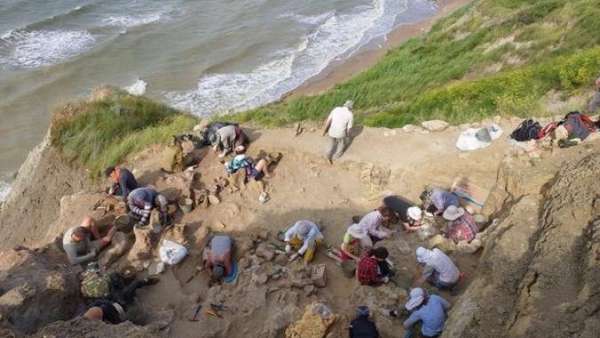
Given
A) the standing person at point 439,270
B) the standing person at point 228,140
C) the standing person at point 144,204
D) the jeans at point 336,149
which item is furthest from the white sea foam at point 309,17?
the standing person at point 439,270

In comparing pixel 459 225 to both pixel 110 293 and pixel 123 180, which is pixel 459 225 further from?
pixel 123 180

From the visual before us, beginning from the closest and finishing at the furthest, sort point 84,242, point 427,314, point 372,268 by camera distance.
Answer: point 427,314 → point 372,268 → point 84,242

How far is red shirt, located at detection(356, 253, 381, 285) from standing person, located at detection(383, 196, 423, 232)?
1773mm

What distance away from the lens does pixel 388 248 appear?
10305 mm

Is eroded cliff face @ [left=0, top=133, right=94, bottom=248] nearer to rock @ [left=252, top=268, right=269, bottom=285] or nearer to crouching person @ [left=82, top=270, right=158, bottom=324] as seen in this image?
crouching person @ [left=82, top=270, right=158, bottom=324]

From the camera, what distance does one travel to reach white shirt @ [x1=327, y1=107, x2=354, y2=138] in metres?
12.6

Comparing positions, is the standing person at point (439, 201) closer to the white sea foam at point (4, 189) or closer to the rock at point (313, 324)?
the rock at point (313, 324)

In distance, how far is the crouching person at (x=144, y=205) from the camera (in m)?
11.8

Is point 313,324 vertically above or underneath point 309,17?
above

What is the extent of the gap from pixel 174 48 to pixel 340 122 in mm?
20548

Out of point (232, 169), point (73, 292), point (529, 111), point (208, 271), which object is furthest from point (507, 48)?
point (73, 292)

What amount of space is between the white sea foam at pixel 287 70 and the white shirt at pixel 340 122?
12.3m

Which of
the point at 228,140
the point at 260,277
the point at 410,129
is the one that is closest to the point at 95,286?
the point at 260,277

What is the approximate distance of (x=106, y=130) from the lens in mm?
17906
